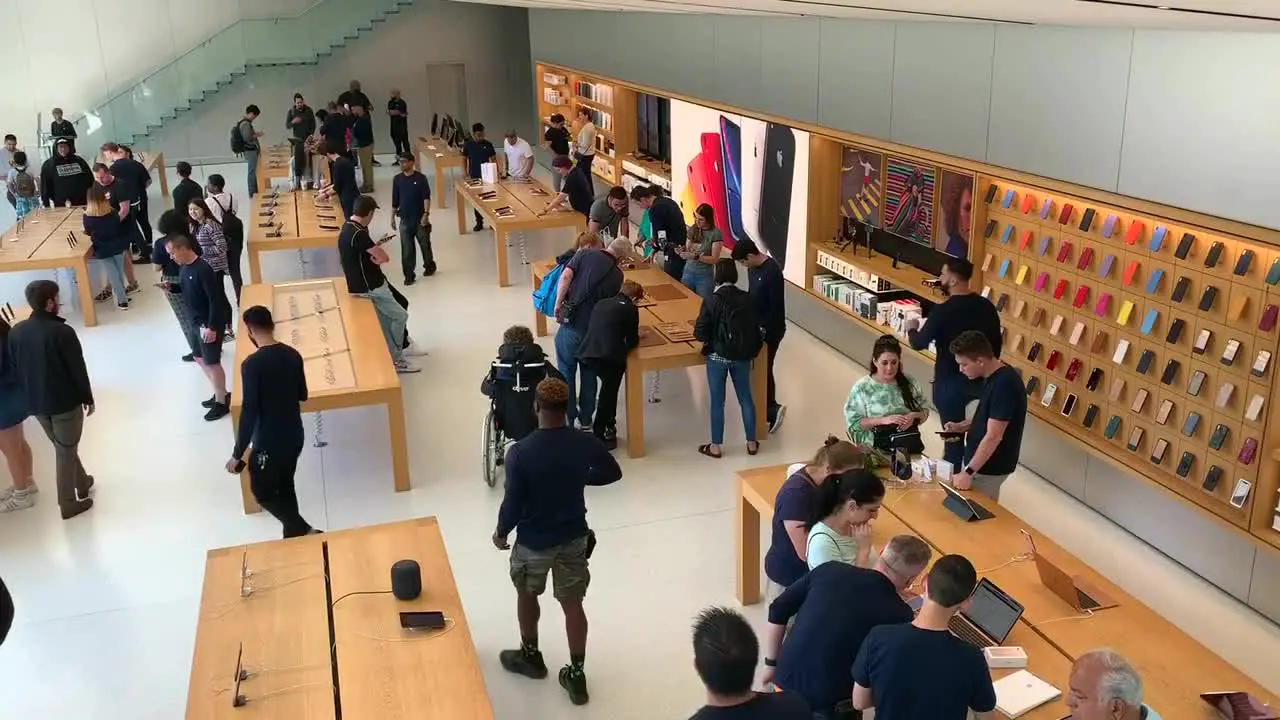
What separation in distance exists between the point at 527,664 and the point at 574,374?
3.17 m

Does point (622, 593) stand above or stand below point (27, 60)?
below

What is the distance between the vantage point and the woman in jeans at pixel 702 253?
963 centimetres

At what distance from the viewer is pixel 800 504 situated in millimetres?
4715

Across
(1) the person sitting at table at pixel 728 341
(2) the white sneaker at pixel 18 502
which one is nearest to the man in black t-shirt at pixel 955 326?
(1) the person sitting at table at pixel 728 341

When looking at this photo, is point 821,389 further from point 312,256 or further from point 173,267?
point 312,256

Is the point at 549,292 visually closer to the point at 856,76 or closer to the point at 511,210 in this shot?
the point at 856,76

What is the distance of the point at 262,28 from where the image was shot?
866 inches

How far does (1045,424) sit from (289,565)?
198 inches

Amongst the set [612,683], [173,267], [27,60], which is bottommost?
[612,683]

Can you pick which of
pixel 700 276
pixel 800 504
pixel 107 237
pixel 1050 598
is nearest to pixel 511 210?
pixel 700 276

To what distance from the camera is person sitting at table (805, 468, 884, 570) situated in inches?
171

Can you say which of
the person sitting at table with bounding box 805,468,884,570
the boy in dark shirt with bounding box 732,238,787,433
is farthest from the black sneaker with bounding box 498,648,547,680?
the boy in dark shirt with bounding box 732,238,787,433

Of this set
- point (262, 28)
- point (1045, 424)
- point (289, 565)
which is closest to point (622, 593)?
point (289, 565)

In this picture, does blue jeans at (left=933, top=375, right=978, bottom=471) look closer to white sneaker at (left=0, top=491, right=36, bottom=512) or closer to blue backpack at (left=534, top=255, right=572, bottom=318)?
blue backpack at (left=534, top=255, right=572, bottom=318)
